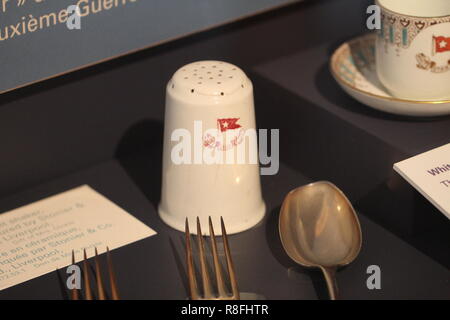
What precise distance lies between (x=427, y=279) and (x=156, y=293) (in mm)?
256

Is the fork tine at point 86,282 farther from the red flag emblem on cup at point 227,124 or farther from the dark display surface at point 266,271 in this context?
the red flag emblem on cup at point 227,124

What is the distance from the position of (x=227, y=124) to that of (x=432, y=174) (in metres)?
0.20

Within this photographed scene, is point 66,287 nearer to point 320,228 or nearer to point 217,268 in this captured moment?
point 217,268

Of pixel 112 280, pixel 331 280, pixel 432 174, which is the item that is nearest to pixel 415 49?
pixel 432 174

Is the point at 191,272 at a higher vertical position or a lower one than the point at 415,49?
lower

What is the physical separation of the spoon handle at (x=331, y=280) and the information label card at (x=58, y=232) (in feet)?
0.65

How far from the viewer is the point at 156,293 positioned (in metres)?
0.81

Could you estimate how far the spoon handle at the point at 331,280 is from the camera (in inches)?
30.0

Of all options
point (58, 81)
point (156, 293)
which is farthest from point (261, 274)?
point (58, 81)

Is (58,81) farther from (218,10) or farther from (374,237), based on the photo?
(374,237)

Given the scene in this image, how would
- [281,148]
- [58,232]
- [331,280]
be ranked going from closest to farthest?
[331,280] < [58,232] < [281,148]

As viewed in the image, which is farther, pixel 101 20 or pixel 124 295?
pixel 101 20

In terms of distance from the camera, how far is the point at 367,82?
0.97 metres
